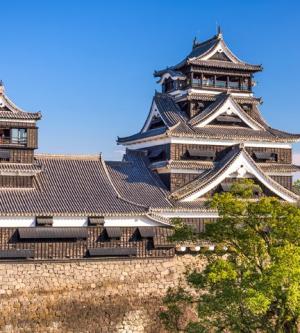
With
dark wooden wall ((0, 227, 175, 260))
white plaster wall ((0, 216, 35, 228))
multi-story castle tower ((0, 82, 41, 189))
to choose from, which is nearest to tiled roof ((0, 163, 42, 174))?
multi-story castle tower ((0, 82, 41, 189))

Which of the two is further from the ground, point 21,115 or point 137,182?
point 21,115

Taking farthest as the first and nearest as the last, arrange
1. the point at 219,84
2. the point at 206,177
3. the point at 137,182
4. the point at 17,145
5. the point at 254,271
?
the point at 219,84 < the point at 137,182 < the point at 206,177 < the point at 17,145 < the point at 254,271

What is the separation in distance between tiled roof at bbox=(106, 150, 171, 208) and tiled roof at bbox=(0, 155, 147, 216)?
75 centimetres

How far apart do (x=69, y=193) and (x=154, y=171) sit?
17.0ft

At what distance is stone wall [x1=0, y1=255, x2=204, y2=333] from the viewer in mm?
25781

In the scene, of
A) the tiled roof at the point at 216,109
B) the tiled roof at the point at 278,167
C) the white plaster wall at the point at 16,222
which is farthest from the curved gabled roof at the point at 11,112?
the tiled roof at the point at 278,167

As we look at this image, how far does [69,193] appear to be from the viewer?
1128 inches

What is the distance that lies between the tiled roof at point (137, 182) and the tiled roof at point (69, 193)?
29.4 inches

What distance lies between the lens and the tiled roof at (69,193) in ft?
88.7

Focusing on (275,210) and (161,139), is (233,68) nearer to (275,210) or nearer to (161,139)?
(161,139)

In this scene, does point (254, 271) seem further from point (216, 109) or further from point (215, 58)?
point (215, 58)

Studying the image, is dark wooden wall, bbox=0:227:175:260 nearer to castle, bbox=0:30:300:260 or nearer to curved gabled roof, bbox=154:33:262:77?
castle, bbox=0:30:300:260

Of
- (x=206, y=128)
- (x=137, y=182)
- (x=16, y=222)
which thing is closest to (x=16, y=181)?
(x=16, y=222)

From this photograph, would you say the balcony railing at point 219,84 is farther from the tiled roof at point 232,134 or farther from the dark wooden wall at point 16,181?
the dark wooden wall at point 16,181
